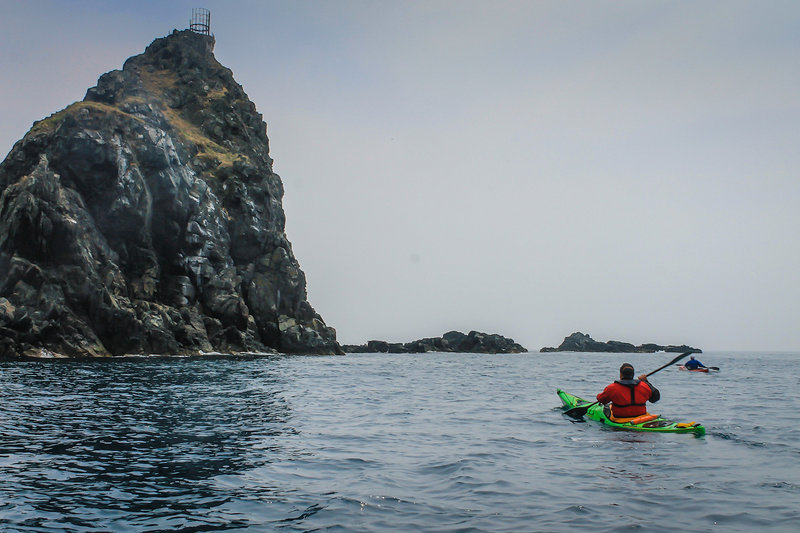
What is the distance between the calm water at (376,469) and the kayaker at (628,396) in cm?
103

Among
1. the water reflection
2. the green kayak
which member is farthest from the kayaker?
the water reflection

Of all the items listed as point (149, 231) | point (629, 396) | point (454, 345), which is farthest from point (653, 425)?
point (454, 345)

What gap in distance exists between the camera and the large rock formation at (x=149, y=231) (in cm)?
6712

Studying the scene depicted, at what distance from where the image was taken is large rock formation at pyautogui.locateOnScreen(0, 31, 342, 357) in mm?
67125

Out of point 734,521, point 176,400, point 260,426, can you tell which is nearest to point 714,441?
point 734,521

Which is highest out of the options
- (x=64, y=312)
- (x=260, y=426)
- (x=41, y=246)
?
(x=41, y=246)

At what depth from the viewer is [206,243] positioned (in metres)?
90.2

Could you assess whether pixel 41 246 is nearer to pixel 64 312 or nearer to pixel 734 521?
pixel 64 312

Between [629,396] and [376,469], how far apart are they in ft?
32.4

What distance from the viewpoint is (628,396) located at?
18938 millimetres

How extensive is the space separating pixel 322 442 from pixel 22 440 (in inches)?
318

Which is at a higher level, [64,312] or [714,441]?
[64,312]

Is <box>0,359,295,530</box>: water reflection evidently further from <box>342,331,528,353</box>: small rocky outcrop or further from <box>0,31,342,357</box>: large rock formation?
<box>342,331,528,353</box>: small rocky outcrop

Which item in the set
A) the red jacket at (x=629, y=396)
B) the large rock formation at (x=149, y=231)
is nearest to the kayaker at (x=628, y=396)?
the red jacket at (x=629, y=396)
